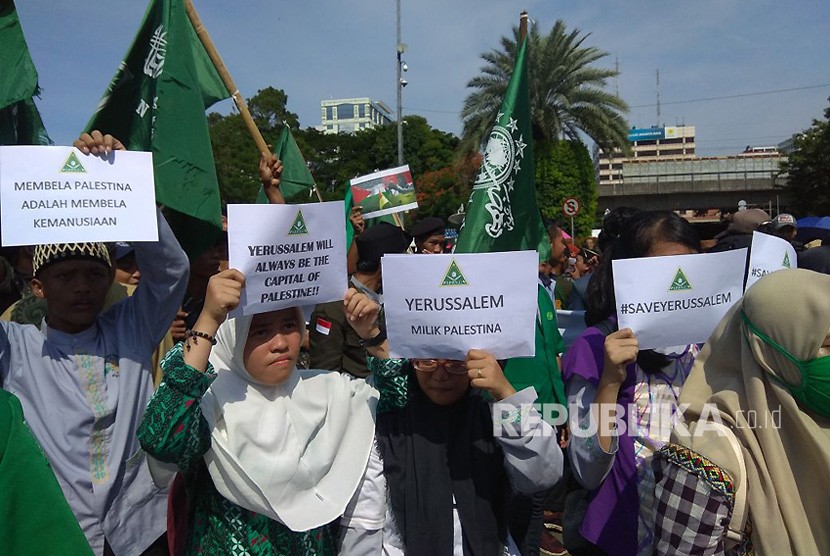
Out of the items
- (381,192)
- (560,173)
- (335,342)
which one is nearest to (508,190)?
(335,342)

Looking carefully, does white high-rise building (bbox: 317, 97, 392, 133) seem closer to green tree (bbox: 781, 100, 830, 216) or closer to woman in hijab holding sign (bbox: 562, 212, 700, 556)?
green tree (bbox: 781, 100, 830, 216)

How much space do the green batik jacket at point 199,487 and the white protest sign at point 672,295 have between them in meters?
1.25

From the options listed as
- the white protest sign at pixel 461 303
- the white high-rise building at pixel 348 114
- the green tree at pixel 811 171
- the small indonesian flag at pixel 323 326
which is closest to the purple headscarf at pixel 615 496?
the white protest sign at pixel 461 303

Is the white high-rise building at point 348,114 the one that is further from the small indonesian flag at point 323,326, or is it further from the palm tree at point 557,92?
the small indonesian flag at point 323,326

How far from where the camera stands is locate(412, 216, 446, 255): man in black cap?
249 inches

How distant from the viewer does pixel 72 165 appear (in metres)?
2.46

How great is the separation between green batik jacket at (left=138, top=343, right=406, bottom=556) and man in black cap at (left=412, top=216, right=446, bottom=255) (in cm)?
421

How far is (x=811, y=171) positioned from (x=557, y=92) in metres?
16.8

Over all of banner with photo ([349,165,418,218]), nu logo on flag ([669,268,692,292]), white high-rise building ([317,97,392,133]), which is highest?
white high-rise building ([317,97,392,133])

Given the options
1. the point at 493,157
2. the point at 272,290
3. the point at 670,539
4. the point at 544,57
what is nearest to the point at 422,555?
the point at 670,539

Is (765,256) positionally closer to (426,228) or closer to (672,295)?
(672,295)

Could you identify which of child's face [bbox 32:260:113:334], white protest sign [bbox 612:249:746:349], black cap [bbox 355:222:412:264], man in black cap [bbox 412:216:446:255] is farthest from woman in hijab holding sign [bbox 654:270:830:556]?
man in black cap [bbox 412:216:446:255]

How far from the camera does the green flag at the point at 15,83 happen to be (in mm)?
3209

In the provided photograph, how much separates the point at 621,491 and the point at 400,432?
81 cm
